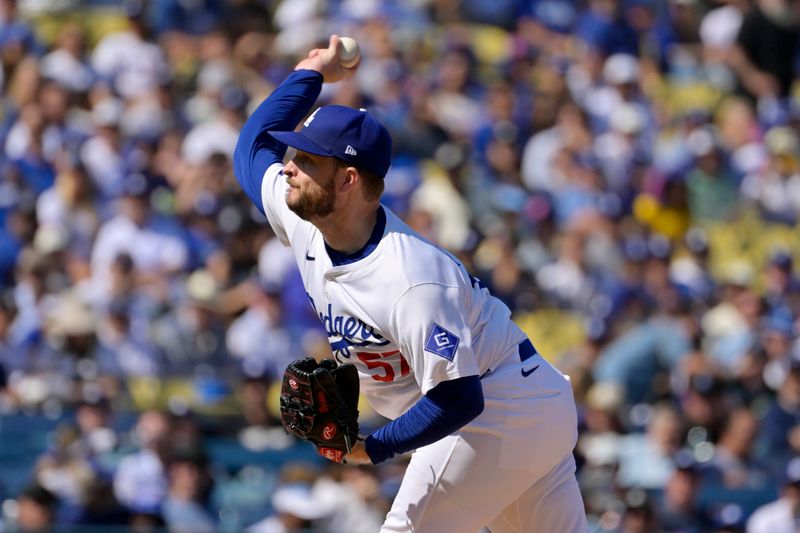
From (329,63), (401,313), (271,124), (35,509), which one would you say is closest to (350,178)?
(401,313)

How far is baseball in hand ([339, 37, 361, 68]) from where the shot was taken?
4.83 m

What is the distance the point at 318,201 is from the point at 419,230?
5.58m

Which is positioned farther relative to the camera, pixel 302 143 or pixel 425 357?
pixel 302 143

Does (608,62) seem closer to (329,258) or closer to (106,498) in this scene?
(106,498)

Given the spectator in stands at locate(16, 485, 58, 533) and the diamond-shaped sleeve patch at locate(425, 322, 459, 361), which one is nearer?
the diamond-shaped sleeve patch at locate(425, 322, 459, 361)

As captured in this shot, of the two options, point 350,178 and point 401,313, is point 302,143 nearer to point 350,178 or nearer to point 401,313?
point 350,178

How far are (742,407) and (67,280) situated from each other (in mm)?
4571

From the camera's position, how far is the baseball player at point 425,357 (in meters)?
4.00

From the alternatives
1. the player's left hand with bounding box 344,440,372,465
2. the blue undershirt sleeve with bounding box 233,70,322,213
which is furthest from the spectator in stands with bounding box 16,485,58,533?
the player's left hand with bounding box 344,440,372,465

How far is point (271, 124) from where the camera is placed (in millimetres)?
4734

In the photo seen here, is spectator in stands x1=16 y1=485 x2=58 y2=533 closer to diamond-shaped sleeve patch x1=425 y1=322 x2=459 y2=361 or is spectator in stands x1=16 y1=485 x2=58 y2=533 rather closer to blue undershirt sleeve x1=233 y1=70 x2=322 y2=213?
blue undershirt sleeve x1=233 y1=70 x2=322 y2=213

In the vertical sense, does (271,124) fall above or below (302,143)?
below

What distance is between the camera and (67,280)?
32.4ft

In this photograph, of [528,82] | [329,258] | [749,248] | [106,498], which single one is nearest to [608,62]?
[528,82]
